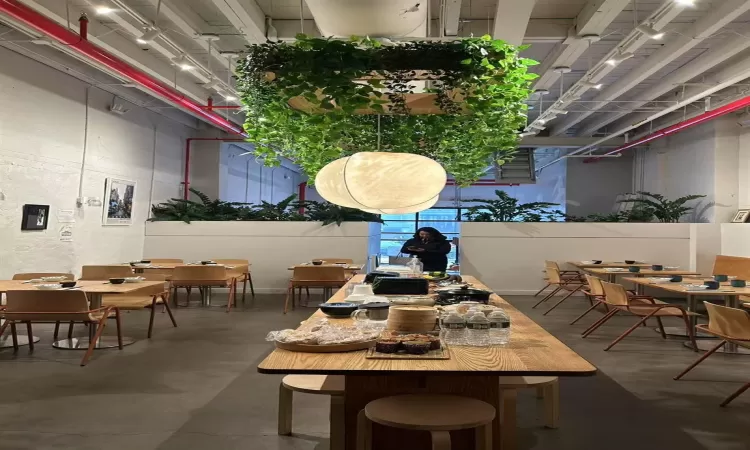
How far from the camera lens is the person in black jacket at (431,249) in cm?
749

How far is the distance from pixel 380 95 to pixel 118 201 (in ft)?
30.7

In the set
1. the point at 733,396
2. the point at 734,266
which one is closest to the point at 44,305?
the point at 733,396

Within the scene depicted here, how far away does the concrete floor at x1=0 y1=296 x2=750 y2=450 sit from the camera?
331cm

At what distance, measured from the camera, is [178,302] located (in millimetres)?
9578

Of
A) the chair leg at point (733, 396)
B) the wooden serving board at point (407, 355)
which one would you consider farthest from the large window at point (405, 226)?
the wooden serving board at point (407, 355)

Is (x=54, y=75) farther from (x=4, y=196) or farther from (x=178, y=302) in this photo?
(x=178, y=302)

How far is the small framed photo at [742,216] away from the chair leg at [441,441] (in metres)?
11.8

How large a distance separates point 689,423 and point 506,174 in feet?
45.4

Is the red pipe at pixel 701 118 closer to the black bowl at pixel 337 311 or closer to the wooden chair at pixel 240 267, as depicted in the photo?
the wooden chair at pixel 240 267

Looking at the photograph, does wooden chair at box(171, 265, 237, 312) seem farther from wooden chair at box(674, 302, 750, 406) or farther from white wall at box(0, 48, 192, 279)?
wooden chair at box(674, 302, 750, 406)

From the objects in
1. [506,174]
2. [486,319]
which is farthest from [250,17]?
[506,174]

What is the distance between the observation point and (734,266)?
930 centimetres

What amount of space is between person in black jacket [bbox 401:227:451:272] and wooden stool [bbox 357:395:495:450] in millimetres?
5218

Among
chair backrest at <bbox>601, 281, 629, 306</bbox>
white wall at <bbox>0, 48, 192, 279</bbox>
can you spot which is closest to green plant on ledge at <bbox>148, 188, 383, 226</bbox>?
white wall at <bbox>0, 48, 192, 279</bbox>
